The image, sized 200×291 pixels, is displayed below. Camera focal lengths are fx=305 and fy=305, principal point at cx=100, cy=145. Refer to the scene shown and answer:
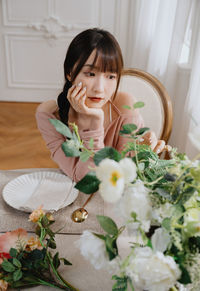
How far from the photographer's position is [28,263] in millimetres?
631

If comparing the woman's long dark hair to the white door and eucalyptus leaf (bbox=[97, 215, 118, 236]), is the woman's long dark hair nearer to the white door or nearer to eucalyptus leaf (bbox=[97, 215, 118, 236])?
eucalyptus leaf (bbox=[97, 215, 118, 236])

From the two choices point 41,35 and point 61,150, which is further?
point 41,35

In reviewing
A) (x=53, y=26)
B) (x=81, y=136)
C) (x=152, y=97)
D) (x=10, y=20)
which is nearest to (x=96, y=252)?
(x=81, y=136)

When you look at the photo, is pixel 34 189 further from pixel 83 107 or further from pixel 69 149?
pixel 69 149

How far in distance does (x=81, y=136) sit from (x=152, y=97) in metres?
0.51

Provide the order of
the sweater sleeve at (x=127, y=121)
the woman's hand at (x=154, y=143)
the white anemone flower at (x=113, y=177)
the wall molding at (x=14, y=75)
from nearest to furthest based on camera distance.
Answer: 1. the white anemone flower at (x=113, y=177)
2. the woman's hand at (x=154, y=143)
3. the sweater sleeve at (x=127, y=121)
4. the wall molding at (x=14, y=75)

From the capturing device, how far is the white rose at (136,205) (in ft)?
1.31

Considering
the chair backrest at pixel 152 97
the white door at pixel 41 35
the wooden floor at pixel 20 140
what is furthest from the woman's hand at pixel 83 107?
the white door at pixel 41 35

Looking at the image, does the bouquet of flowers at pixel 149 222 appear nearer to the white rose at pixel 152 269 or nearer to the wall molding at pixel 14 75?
the white rose at pixel 152 269

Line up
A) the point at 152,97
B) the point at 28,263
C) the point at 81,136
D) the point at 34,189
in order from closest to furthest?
the point at 28,263 < the point at 34,189 < the point at 81,136 < the point at 152,97

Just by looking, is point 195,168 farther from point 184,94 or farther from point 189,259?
point 184,94

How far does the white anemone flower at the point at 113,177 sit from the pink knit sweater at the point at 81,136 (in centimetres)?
61

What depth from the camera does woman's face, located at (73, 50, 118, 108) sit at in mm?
992

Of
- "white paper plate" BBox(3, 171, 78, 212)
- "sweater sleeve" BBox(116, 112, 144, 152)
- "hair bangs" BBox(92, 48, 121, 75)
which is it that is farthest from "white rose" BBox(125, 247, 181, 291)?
"sweater sleeve" BBox(116, 112, 144, 152)
